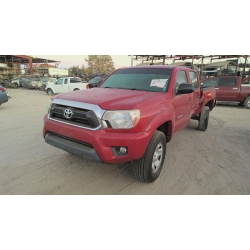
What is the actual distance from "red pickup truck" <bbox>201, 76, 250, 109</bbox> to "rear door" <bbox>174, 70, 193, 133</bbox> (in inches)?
274

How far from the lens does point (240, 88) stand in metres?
9.36

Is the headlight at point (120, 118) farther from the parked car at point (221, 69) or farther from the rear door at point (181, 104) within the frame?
Result: the parked car at point (221, 69)

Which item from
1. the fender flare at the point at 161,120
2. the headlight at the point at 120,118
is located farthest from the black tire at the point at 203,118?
the headlight at the point at 120,118

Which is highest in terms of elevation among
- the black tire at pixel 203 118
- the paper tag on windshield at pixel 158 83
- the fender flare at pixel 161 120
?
the paper tag on windshield at pixel 158 83

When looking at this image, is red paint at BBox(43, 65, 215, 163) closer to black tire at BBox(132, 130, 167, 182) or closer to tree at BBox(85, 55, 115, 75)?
black tire at BBox(132, 130, 167, 182)

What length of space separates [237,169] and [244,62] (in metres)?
16.1

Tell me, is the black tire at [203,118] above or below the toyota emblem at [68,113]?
below

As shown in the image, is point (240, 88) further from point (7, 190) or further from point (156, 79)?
point (7, 190)

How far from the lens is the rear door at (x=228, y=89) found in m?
9.45

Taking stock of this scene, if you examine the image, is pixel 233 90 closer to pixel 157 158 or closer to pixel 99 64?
pixel 157 158

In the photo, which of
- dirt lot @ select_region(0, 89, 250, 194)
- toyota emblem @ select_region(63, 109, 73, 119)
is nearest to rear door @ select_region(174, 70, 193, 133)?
dirt lot @ select_region(0, 89, 250, 194)

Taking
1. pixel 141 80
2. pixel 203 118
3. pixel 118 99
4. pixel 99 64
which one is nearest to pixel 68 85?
pixel 203 118

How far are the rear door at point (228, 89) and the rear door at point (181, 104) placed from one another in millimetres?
6961

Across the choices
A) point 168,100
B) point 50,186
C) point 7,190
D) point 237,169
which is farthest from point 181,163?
point 7,190
